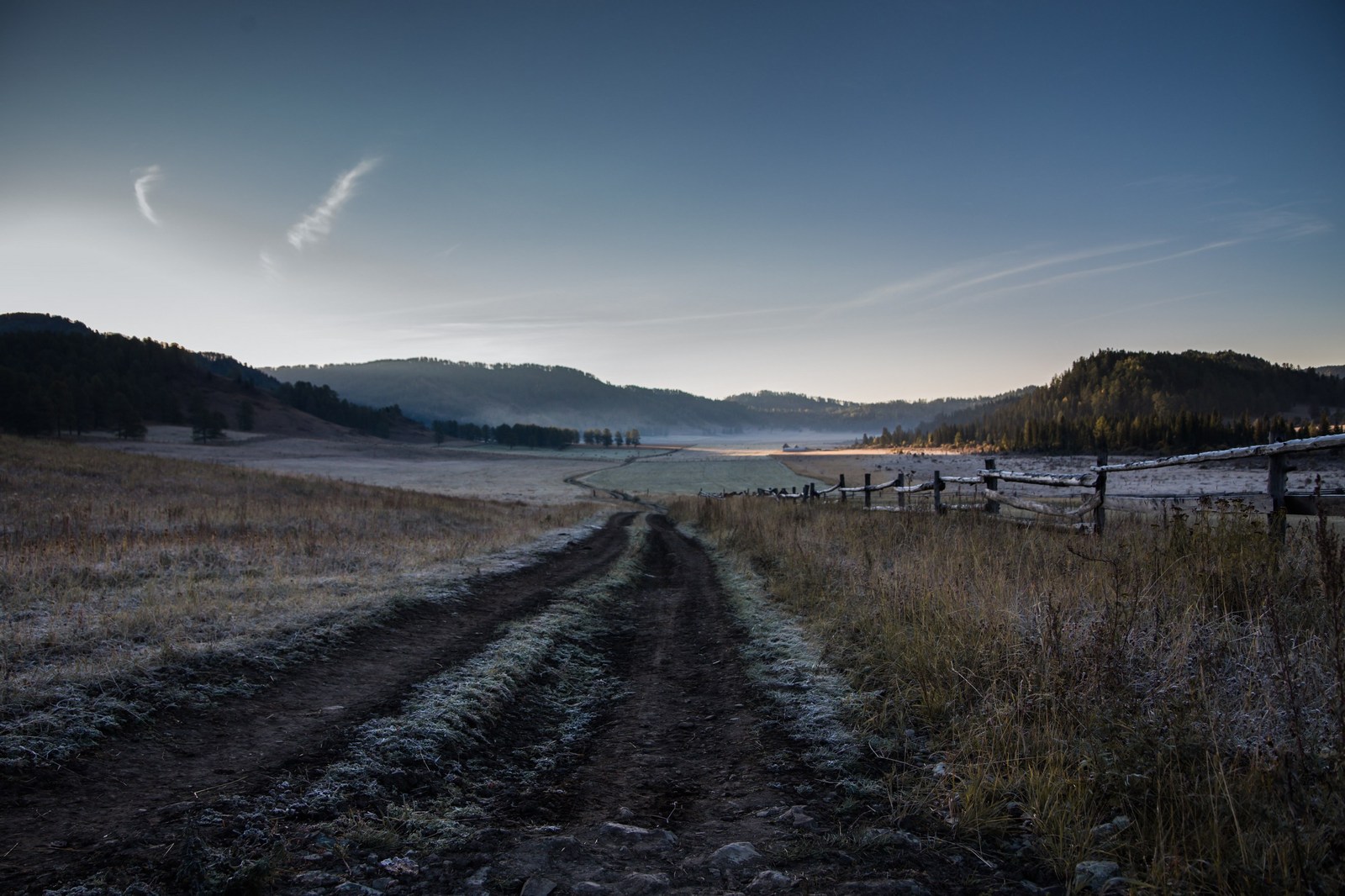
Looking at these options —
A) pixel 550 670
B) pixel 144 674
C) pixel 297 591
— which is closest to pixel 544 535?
pixel 297 591

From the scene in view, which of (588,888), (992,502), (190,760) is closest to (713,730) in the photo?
(588,888)

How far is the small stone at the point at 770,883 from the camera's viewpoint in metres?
2.95

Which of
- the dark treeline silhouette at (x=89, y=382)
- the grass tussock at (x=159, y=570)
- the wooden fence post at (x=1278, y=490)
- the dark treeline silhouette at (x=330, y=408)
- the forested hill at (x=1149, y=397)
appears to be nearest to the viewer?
the grass tussock at (x=159, y=570)

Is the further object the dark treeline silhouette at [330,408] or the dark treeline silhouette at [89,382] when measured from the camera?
the dark treeline silhouette at [330,408]

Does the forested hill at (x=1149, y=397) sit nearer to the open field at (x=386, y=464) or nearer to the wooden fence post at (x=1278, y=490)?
the open field at (x=386, y=464)

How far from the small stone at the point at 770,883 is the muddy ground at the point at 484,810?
0.03ft

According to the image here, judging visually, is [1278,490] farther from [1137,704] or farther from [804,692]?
[804,692]

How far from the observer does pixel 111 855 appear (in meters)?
3.06

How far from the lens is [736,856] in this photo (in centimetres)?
326

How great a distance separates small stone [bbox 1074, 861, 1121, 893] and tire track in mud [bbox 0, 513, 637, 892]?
4.52 m

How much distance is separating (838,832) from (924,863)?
1.57 feet

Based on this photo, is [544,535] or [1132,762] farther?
[544,535]

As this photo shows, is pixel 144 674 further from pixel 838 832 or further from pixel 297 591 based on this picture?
pixel 838 832

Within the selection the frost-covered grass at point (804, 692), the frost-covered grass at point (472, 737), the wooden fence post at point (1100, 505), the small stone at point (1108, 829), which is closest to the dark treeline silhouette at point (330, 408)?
the frost-covered grass at point (472, 737)
